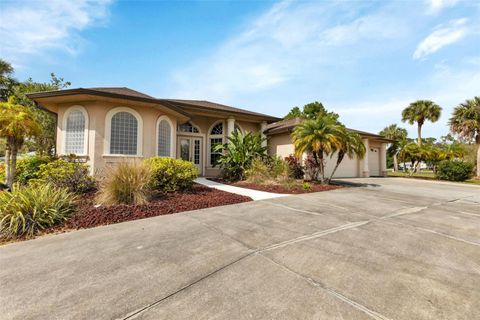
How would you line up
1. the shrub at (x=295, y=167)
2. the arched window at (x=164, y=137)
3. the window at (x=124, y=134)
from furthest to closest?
the shrub at (x=295, y=167), the arched window at (x=164, y=137), the window at (x=124, y=134)

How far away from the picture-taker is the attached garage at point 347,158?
46.0ft

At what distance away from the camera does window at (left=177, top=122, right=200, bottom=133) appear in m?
13.7

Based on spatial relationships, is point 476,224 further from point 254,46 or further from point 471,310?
point 254,46

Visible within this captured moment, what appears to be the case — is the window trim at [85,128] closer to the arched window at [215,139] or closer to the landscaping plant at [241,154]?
the landscaping plant at [241,154]

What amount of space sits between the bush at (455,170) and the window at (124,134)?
2328 cm

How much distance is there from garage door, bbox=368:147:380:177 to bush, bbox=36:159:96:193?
66.0 feet

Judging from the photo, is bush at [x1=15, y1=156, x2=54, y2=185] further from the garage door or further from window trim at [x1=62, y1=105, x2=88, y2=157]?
the garage door

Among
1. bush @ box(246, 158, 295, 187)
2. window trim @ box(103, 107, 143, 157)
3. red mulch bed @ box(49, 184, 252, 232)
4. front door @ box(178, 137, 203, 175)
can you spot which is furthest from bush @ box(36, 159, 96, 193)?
bush @ box(246, 158, 295, 187)

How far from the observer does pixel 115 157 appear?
9039 millimetres

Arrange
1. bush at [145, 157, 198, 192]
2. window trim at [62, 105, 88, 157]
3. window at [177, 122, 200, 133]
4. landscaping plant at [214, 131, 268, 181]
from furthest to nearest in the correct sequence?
window at [177, 122, 200, 133], landscaping plant at [214, 131, 268, 181], window trim at [62, 105, 88, 157], bush at [145, 157, 198, 192]

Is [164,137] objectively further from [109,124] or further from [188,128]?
[188,128]

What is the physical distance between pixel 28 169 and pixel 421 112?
36.2m

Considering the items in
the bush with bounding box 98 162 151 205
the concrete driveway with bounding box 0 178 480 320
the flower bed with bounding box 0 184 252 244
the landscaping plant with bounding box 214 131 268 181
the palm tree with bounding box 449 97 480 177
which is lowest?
the concrete driveway with bounding box 0 178 480 320

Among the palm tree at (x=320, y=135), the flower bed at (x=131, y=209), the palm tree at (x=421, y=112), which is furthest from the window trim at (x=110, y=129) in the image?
the palm tree at (x=421, y=112)
